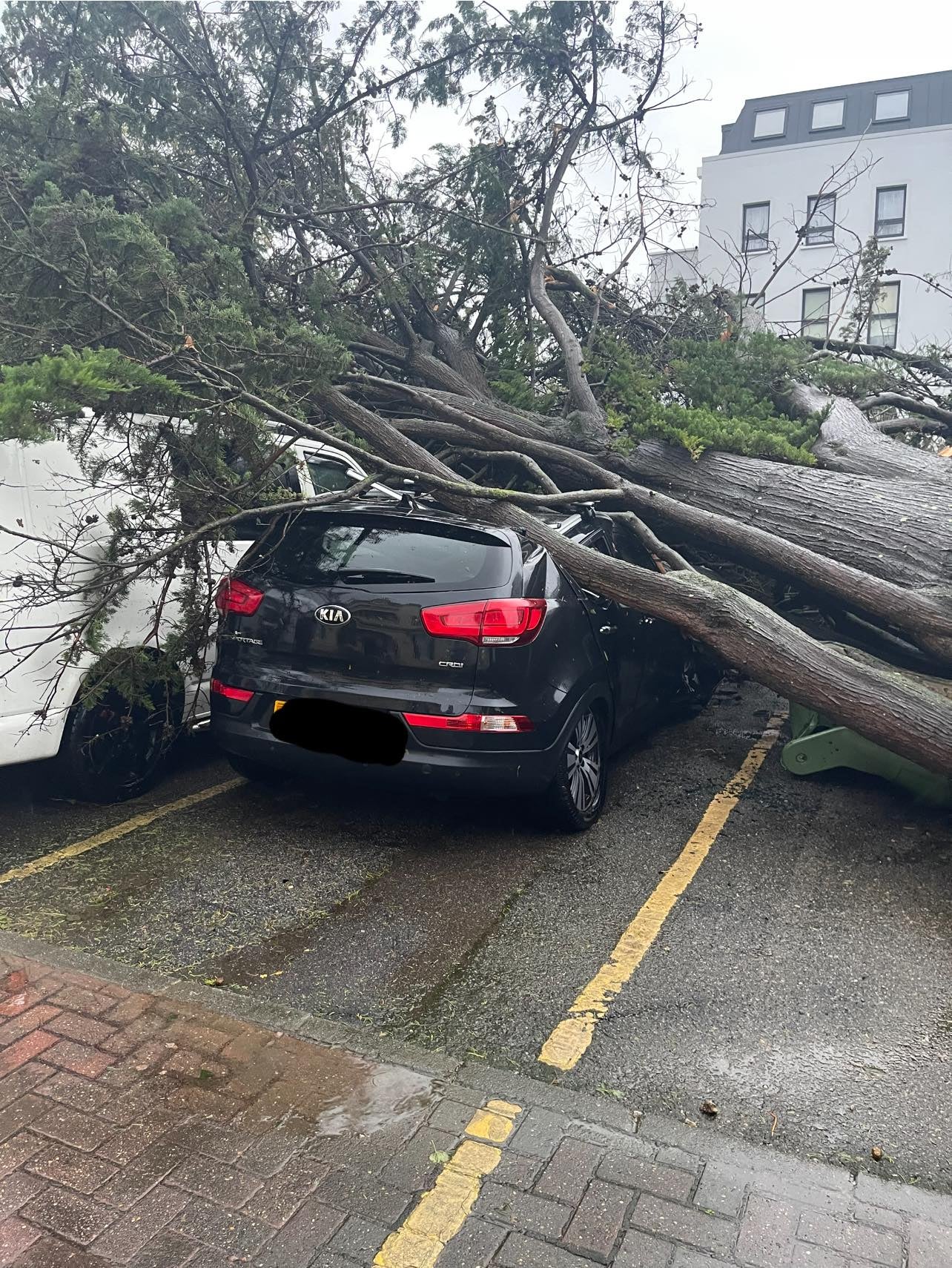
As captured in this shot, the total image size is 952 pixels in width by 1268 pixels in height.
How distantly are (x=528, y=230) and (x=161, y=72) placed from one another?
290 cm

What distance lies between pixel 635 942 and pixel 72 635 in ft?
8.72

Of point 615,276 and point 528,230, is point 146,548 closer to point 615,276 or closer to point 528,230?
point 528,230

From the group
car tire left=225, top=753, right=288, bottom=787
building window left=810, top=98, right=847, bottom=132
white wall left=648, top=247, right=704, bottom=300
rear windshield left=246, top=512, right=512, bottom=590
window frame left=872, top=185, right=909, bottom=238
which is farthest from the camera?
building window left=810, top=98, right=847, bottom=132

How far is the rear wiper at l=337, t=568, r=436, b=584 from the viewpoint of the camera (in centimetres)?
427

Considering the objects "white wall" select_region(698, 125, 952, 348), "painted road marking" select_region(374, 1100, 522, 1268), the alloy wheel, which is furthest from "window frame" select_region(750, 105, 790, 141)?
"painted road marking" select_region(374, 1100, 522, 1268)

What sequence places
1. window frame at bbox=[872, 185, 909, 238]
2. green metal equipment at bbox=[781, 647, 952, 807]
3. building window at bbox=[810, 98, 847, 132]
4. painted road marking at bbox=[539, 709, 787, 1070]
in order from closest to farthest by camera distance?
painted road marking at bbox=[539, 709, 787, 1070]
green metal equipment at bbox=[781, 647, 952, 807]
window frame at bbox=[872, 185, 909, 238]
building window at bbox=[810, 98, 847, 132]

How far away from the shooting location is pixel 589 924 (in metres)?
3.87

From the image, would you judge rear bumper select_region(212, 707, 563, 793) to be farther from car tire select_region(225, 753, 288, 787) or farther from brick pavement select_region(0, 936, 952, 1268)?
brick pavement select_region(0, 936, 952, 1268)

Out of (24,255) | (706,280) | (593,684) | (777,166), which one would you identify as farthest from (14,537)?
(777,166)

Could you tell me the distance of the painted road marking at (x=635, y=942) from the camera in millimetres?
3066

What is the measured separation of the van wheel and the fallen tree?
445mm

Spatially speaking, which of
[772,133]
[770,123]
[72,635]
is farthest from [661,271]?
[770,123]

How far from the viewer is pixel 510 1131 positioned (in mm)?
2629

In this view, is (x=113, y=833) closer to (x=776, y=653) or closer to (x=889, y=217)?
(x=776, y=653)
